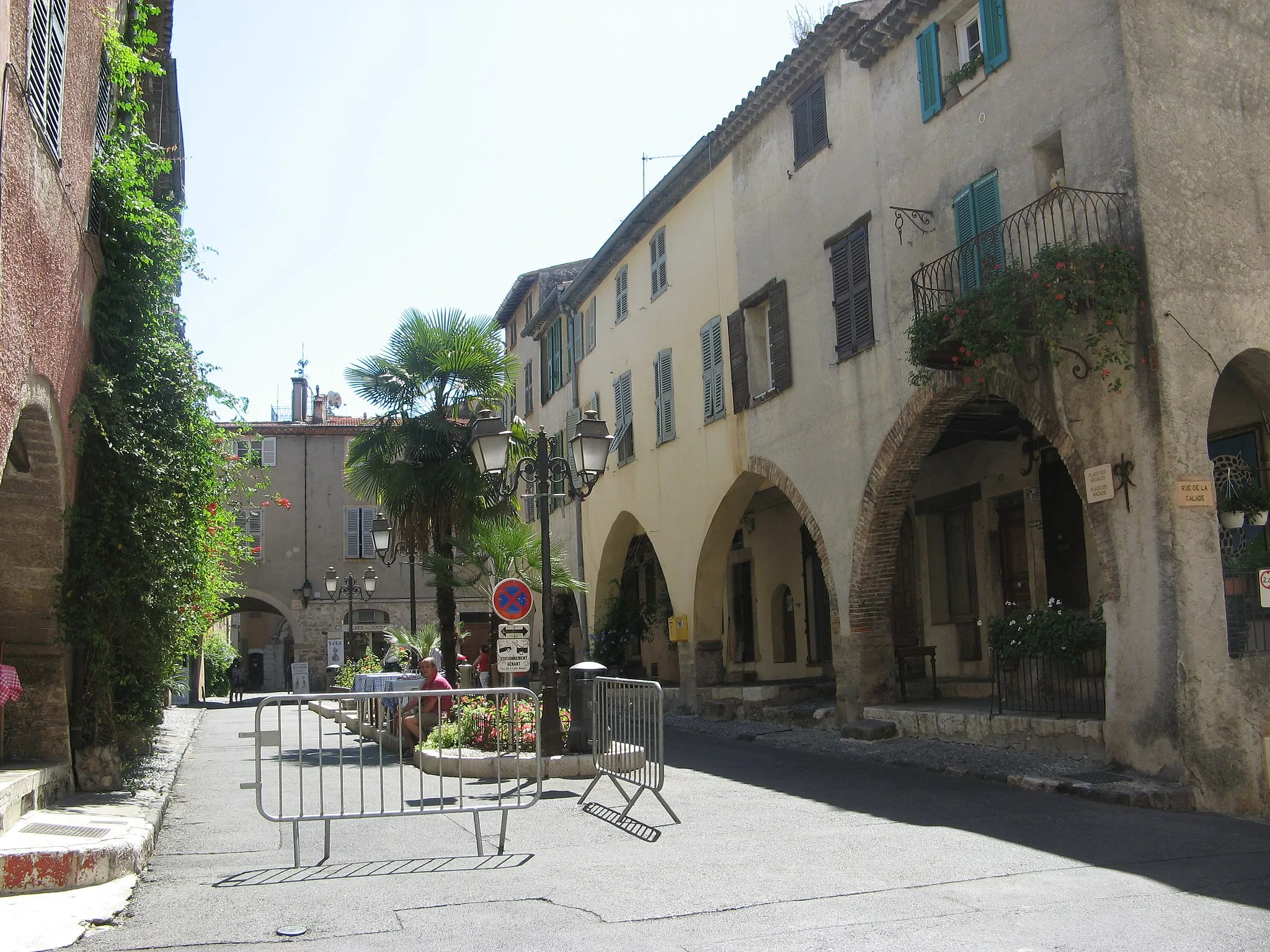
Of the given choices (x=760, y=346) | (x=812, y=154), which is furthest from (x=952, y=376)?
(x=760, y=346)

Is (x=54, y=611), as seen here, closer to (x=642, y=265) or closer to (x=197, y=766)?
(x=197, y=766)

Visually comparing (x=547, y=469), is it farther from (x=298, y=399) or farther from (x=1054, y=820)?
(x=298, y=399)

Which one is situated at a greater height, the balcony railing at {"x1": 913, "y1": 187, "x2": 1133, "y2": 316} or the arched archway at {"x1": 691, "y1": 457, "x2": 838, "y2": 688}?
the balcony railing at {"x1": 913, "y1": 187, "x2": 1133, "y2": 316}

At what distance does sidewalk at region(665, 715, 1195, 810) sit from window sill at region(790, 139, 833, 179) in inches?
325

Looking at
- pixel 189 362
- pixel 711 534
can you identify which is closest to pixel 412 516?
pixel 711 534

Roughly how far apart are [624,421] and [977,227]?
479 inches

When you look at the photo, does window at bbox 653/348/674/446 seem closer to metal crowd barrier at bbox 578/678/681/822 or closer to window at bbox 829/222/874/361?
window at bbox 829/222/874/361

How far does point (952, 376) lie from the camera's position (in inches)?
539

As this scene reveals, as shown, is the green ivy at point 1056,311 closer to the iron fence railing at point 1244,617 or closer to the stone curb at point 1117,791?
the iron fence railing at point 1244,617

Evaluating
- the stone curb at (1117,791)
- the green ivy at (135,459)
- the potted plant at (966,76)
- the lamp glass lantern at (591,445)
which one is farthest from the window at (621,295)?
the stone curb at (1117,791)

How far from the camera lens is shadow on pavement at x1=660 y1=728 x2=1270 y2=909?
7.15 m

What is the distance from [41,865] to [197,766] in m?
8.07

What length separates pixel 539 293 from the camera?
32.5 metres

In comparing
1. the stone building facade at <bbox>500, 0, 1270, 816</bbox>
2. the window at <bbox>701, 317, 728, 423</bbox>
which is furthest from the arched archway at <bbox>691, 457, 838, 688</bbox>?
the window at <bbox>701, 317, 728, 423</bbox>
